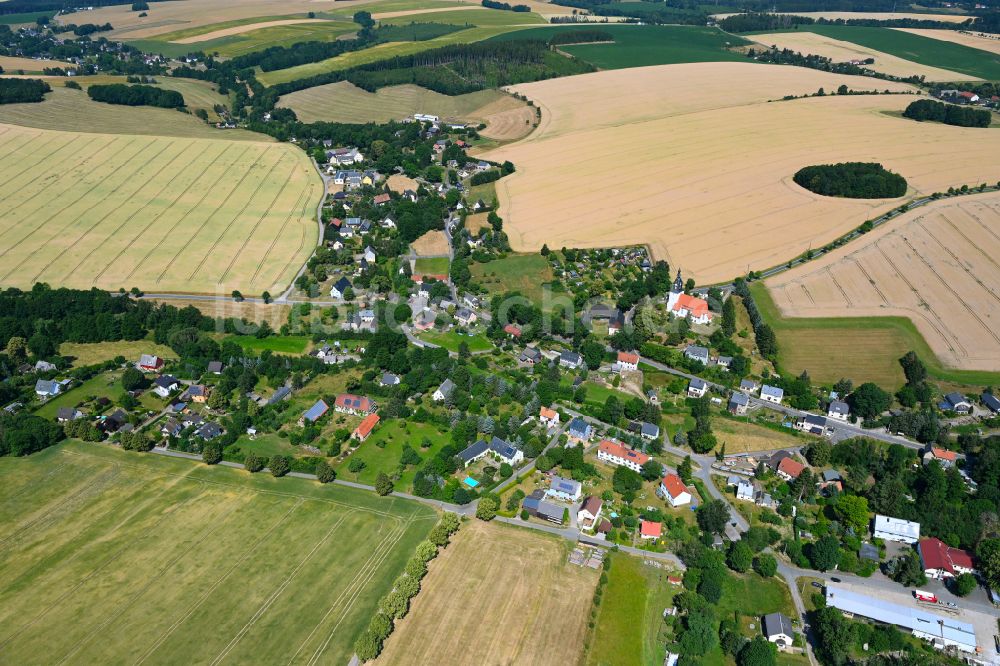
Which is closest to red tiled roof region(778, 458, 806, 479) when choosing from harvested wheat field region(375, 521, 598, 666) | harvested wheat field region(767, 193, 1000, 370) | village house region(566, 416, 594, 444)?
village house region(566, 416, 594, 444)

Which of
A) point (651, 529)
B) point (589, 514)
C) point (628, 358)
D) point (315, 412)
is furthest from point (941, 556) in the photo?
point (315, 412)

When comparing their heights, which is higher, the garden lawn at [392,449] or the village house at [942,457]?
the village house at [942,457]

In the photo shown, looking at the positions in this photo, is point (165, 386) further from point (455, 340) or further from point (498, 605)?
point (498, 605)

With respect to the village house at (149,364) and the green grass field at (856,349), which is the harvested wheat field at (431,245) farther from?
the green grass field at (856,349)

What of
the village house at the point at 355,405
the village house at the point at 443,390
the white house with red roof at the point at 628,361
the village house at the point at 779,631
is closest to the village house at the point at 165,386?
the village house at the point at 355,405

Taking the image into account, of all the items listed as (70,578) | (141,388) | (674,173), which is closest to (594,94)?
(674,173)

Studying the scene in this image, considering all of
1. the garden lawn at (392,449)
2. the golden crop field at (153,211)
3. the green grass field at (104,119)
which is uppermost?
the green grass field at (104,119)

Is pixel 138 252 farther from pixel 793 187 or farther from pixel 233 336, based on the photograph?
pixel 793 187
